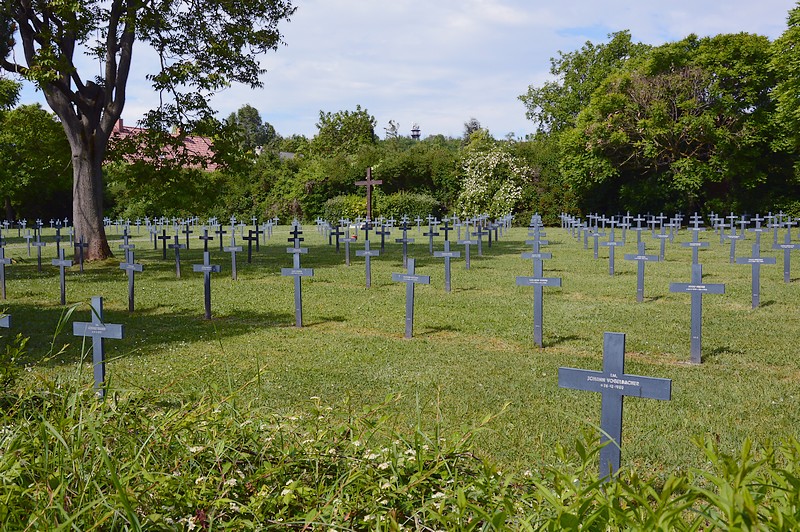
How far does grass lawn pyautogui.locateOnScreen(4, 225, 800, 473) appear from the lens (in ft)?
17.9

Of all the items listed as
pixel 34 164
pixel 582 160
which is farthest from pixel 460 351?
pixel 582 160

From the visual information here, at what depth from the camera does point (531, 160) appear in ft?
142

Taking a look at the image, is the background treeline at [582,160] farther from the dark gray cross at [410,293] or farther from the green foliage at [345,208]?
the dark gray cross at [410,293]

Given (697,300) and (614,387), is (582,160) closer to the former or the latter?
(697,300)

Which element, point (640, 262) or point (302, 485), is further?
point (640, 262)

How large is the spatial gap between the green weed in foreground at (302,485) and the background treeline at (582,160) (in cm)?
1835

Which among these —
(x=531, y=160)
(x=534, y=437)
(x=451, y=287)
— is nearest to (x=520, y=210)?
(x=531, y=160)

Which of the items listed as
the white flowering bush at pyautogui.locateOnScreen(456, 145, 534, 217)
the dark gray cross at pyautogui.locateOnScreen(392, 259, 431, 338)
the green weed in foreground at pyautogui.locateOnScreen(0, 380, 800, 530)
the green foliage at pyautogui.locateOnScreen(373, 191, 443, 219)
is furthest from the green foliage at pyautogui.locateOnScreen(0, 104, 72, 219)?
the white flowering bush at pyautogui.locateOnScreen(456, 145, 534, 217)

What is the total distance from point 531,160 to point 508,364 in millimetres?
37027

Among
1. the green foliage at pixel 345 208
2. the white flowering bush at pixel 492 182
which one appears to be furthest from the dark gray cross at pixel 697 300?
the green foliage at pixel 345 208

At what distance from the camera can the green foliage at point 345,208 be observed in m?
43.2

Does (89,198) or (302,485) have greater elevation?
(89,198)

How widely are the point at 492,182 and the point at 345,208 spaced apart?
9.34 metres

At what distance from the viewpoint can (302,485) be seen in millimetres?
2605
